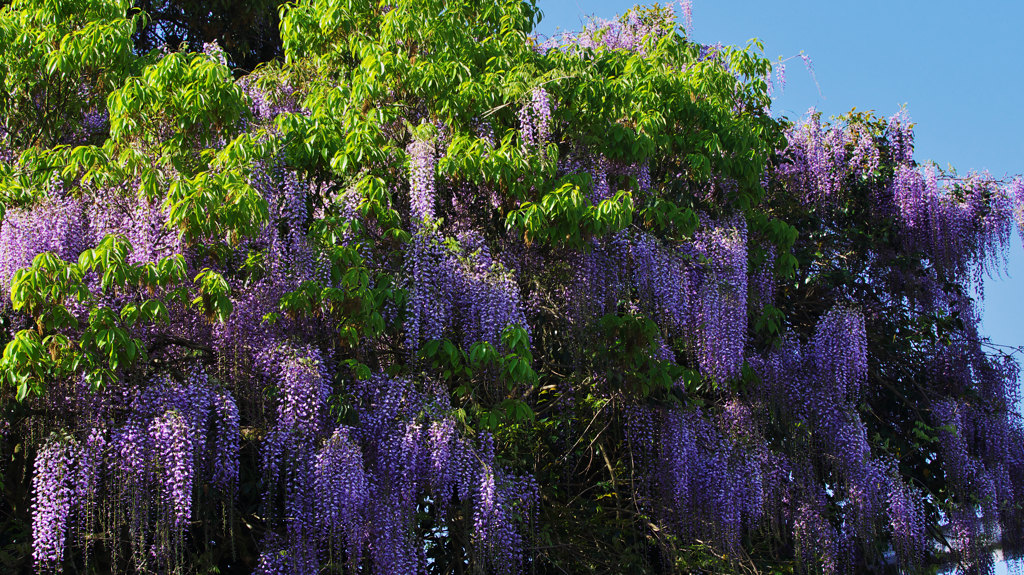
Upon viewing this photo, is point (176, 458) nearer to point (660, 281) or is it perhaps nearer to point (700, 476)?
point (660, 281)

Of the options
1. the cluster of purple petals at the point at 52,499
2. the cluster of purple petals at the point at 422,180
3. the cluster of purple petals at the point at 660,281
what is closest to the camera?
the cluster of purple petals at the point at 52,499

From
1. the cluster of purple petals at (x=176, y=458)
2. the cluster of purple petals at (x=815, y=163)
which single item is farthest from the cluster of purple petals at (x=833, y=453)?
the cluster of purple petals at (x=176, y=458)

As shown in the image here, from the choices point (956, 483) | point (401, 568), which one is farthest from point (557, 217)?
point (956, 483)

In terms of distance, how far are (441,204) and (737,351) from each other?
2425 mm

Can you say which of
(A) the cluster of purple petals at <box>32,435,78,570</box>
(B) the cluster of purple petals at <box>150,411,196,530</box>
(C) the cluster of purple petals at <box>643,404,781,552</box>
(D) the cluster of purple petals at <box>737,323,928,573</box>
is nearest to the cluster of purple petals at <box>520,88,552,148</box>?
(C) the cluster of purple petals at <box>643,404,781,552</box>

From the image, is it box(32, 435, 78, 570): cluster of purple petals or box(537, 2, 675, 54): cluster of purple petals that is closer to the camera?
box(32, 435, 78, 570): cluster of purple petals

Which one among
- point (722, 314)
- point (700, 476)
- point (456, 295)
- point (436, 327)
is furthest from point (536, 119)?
point (700, 476)

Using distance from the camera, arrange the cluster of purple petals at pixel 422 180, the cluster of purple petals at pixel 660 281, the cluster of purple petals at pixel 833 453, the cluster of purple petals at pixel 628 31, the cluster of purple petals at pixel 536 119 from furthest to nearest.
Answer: the cluster of purple petals at pixel 628 31
the cluster of purple petals at pixel 833 453
the cluster of purple petals at pixel 660 281
the cluster of purple petals at pixel 536 119
the cluster of purple petals at pixel 422 180

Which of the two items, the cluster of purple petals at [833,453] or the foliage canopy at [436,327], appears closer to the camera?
the foliage canopy at [436,327]

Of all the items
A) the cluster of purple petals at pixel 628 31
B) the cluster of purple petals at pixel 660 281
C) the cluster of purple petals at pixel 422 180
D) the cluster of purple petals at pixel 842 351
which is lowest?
the cluster of purple petals at pixel 842 351

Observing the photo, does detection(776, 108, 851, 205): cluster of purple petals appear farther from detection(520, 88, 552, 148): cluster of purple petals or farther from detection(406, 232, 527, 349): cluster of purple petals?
detection(406, 232, 527, 349): cluster of purple petals

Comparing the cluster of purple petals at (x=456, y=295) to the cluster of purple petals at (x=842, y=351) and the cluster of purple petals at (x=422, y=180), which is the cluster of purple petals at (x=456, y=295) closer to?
the cluster of purple petals at (x=422, y=180)

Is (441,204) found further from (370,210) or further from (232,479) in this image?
(232,479)

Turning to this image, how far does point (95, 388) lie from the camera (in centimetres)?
516
